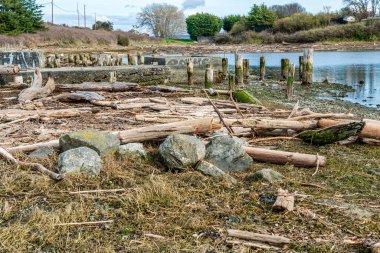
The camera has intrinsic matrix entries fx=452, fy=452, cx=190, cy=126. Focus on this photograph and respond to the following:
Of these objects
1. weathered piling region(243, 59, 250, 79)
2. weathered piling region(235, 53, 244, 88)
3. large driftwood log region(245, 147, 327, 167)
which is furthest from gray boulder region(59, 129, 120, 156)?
weathered piling region(243, 59, 250, 79)

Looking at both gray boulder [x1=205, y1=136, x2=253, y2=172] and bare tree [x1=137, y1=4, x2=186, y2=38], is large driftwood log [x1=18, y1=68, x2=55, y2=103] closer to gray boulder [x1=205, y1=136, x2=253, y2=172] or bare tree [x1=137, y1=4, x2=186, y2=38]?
gray boulder [x1=205, y1=136, x2=253, y2=172]

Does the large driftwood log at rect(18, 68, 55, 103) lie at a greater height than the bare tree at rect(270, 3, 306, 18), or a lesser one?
lesser

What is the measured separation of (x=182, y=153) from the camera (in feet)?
20.3

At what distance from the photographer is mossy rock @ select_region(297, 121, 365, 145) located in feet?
26.2

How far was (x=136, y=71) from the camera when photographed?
2202 cm

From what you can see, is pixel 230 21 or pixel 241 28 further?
pixel 230 21

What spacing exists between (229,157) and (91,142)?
196 centimetres

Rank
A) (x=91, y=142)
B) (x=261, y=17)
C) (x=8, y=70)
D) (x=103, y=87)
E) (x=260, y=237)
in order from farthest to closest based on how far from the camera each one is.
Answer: (x=261, y=17) < (x=8, y=70) < (x=103, y=87) < (x=91, y=142) < (x=260, y=237)

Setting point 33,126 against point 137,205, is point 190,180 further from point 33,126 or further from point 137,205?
point 33,126

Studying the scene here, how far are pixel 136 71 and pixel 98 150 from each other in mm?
15986

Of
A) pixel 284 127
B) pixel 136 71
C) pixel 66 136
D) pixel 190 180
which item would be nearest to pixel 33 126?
pixel 66 136

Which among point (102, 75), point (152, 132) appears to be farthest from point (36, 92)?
point (102, 75)

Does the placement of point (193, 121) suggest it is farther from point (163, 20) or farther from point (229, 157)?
point (163, 20)

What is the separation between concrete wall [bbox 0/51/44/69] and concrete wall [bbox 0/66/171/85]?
10.0ft
